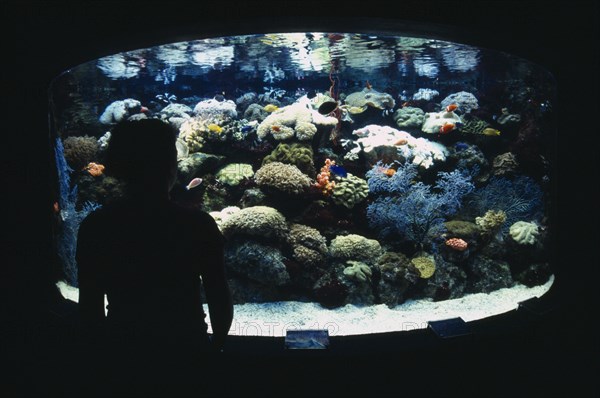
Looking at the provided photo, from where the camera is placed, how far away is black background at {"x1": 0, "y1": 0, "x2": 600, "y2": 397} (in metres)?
2.05

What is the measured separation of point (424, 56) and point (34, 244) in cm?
1226

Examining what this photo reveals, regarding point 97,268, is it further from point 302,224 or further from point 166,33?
point 302,224

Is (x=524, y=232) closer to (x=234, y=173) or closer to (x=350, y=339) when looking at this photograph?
(x=234, y=173)

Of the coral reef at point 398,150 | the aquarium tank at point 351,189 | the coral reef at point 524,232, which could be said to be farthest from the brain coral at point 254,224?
the coral reef at point 524,232

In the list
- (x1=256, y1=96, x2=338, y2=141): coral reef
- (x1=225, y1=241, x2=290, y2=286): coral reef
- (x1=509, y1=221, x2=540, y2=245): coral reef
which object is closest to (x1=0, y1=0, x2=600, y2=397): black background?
(x1=225, y1=241, x2=290, y2=286): coral reef

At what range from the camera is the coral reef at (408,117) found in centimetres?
1056

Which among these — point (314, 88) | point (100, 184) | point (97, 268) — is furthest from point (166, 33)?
point (314, 88)

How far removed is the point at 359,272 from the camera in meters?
6.94

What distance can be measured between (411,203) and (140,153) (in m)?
6.90

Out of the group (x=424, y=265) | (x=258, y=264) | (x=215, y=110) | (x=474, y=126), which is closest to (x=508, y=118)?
(x=474, y=126)

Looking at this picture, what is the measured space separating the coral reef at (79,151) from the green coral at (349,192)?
20.1 ft

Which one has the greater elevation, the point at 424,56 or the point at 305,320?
the point at 424,56

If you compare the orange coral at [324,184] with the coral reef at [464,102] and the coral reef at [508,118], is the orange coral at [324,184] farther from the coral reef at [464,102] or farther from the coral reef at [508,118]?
the coral reef at [464,102]

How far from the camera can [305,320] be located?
19.9 ft
